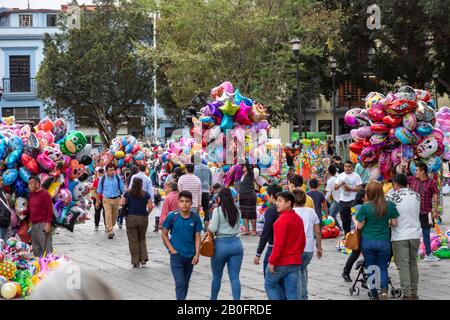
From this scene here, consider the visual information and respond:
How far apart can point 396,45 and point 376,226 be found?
28.2 m

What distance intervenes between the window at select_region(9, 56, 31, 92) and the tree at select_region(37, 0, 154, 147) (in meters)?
7.36

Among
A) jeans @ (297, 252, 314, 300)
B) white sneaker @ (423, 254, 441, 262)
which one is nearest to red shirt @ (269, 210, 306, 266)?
jeans @ (297, 252, 314, 300)

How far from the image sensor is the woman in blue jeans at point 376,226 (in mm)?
9977

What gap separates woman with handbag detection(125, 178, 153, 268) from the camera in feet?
42.8

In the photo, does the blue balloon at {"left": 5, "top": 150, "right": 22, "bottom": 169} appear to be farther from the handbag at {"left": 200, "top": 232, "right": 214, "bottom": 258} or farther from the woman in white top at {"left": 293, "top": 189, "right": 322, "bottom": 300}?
the woman in white top at {"left": 293, "top": 189, "right": 322, "bottom": 300}

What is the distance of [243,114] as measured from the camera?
18.4 metres

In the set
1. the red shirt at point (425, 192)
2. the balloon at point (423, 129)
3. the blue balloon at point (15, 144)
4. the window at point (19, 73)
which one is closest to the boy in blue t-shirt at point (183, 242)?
the blue balloon at point (15, 144)

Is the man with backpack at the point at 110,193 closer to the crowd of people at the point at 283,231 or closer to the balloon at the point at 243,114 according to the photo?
the balloon at the point at 243,114

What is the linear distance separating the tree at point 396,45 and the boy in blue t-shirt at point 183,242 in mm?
23272

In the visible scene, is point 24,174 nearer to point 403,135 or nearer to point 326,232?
point 403,135

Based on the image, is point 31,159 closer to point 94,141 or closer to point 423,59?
point 423,59

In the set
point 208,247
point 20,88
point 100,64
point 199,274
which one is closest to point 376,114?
point 199,274

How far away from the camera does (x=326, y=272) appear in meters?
12.7

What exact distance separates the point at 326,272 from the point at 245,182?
5318mm
